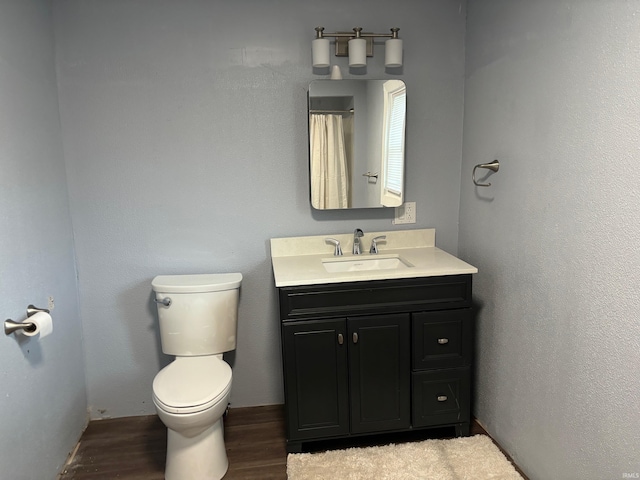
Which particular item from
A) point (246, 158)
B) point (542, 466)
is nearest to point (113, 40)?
point (246, 158)

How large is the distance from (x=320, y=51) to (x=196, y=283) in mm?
1293

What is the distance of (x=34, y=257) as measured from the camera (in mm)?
2035

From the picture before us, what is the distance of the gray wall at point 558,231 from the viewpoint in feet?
4.95

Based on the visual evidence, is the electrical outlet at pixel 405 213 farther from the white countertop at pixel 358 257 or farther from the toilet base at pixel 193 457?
the toilet base at pixel 193 457

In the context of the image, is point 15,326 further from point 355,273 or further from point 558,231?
point 558,231

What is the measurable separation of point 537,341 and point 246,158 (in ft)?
5.32

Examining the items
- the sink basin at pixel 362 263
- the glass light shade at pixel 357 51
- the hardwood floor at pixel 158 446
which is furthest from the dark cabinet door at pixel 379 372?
the glass light shade at pixel 357 51

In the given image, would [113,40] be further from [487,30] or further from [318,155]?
[487,30]

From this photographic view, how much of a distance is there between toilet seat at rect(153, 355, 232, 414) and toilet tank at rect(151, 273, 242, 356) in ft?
0.24

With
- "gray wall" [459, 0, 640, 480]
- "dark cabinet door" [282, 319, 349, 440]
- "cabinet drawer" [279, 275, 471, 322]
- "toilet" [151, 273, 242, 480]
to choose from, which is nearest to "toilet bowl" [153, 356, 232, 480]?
"toilet" [151, 273, 242, 480]

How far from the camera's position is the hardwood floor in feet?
7.21

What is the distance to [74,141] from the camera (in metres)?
2.41

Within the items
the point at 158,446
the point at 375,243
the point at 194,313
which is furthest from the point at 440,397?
the point at 158,446

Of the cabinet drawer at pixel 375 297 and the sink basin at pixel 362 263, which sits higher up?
the sink basin at pixel 362 263
